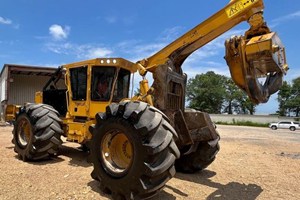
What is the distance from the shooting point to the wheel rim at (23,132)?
8.57 m

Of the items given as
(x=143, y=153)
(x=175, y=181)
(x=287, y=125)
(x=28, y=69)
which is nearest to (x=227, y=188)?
(x=175, y=181)

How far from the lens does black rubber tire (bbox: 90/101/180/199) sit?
471cm

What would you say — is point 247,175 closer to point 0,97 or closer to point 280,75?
point 280,75

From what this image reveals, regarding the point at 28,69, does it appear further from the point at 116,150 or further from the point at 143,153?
the point at 143,153

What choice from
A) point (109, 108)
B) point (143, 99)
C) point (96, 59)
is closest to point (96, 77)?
point (96, 59)

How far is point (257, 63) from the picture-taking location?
5242 millimetres

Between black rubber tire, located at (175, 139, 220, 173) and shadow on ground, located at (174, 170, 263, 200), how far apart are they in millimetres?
179

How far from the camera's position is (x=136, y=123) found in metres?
4.98

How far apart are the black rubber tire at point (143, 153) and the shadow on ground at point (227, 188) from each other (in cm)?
124

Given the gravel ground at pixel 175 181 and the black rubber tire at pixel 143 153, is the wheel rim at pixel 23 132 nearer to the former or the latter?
the gravel ground at pixel 175 181

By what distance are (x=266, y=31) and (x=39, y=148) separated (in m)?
5.74

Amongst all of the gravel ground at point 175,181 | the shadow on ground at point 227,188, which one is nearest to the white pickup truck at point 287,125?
the gravel ground at point 175,181

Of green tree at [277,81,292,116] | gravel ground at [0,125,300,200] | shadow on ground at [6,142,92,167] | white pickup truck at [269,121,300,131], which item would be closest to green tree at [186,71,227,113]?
green tree at [277,81,292,116]

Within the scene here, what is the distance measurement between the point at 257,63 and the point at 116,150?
2851 mm
